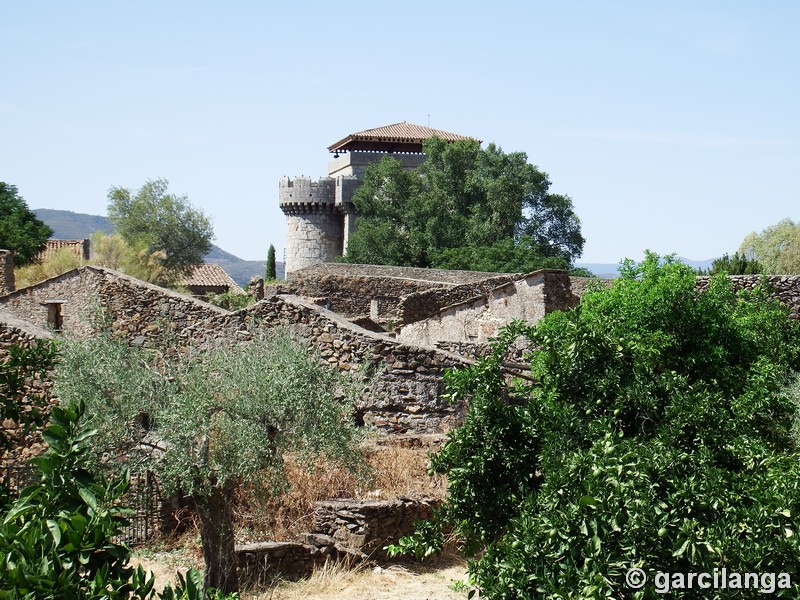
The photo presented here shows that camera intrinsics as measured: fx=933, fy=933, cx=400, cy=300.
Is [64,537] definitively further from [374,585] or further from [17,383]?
[374,585]

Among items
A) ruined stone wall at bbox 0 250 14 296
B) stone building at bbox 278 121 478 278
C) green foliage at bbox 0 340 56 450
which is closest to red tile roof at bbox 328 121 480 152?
stone building at bbox 278 121 478 278

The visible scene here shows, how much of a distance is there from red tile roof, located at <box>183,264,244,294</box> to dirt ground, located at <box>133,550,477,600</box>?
48.3 meters

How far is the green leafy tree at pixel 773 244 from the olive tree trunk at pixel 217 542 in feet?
188

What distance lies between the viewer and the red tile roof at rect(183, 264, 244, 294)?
5879 centimetres

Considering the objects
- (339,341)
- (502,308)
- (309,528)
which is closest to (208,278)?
(502,308)

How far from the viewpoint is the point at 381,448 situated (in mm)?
12266

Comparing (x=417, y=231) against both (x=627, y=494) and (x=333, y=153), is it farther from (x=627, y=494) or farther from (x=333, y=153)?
(x=627, y=494)

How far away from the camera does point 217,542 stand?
8.91 m

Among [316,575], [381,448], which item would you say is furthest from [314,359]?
[381,448]

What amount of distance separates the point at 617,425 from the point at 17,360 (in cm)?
477

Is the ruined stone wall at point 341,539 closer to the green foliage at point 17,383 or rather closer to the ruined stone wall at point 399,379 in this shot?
the green foliage at point 17,383

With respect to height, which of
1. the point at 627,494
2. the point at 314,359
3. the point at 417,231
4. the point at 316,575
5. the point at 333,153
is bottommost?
the point at 316,575

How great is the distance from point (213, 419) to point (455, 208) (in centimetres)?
5170

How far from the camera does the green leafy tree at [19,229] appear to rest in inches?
2100
